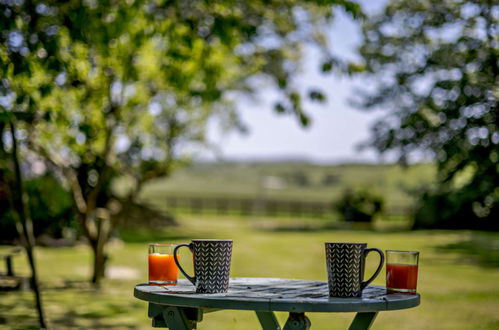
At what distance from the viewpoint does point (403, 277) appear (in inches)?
124

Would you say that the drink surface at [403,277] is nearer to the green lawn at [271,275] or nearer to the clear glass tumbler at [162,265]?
the clear glass tumbler at [162,265]

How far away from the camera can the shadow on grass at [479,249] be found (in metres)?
15.5

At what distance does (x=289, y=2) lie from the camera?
26.4 feet

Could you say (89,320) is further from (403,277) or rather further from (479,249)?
(479,249)

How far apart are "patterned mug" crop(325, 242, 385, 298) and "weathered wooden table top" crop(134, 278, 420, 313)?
Result: 0.05 meters

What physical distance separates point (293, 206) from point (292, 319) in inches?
1616

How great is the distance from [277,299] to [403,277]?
618 mm

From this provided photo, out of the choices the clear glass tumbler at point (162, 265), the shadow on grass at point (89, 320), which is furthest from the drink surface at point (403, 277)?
the shadow on grass at point (89, 320)

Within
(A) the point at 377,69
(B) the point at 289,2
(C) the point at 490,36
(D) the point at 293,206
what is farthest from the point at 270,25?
(D) the point at 293,206

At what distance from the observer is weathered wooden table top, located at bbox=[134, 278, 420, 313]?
2.86 metres

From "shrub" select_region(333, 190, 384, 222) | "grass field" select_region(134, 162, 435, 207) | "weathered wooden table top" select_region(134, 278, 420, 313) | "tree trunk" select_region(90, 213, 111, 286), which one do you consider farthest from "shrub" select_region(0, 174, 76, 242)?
"grass field" select_region(134, 162, 435, 207)

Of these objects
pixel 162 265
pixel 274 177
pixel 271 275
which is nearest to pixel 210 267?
pixel 162 265

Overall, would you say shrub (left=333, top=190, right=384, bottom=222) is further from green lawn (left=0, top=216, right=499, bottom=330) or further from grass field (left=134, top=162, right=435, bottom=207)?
grass field (left=134, top=162, right=435, bottom=207)

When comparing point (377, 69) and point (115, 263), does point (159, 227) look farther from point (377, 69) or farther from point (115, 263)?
point (115, 263)
